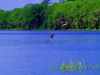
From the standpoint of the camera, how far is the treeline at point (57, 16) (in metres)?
90.8

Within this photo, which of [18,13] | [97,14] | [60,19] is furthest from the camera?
[18,13]

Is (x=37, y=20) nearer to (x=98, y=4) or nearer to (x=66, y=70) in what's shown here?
(x=98, y=4)

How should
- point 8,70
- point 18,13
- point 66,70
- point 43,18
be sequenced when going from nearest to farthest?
point 66,70 < point 8,70 < point 43,18 < point 18,13

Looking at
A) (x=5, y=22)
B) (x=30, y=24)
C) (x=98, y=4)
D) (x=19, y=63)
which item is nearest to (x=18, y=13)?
(x=5, y=22)

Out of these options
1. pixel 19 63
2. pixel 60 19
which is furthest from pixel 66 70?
pixel 60 19

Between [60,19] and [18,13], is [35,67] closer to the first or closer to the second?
[60,19]

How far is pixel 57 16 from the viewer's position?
3905 inches

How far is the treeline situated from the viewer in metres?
90.8

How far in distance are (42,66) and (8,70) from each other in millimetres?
2208

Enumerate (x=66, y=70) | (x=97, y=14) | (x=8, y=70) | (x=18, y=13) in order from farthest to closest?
(x=18, y=13) < (x=97, y=14) < (x=8, y=70) < (x=66, y=70)

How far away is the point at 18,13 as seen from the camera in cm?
12331

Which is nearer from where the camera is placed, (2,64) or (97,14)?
(2,64)

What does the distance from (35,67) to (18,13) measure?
9994 cm

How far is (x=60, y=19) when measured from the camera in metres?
98.3
